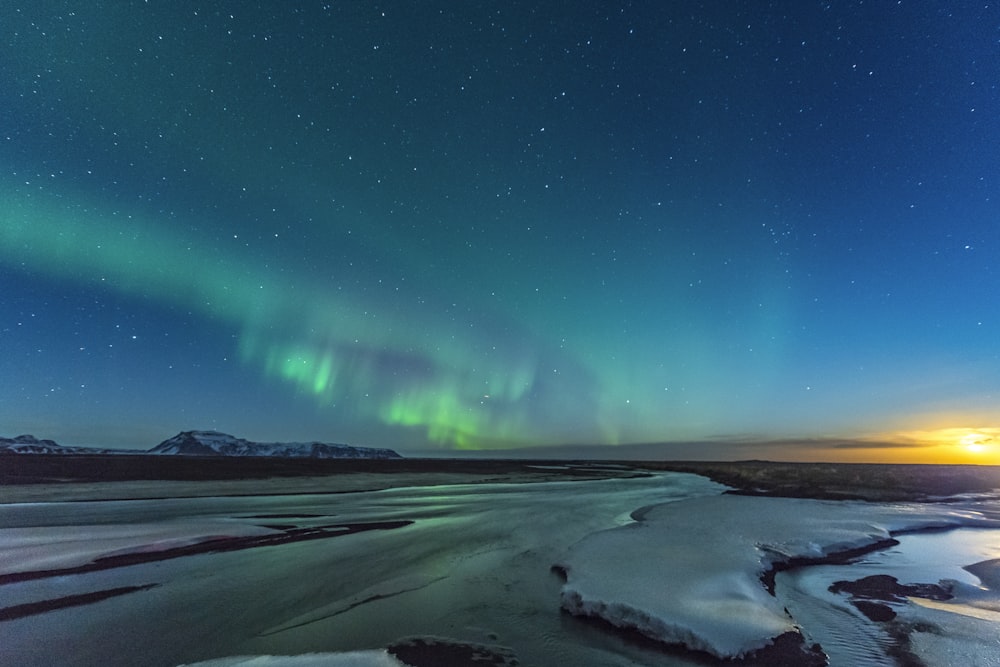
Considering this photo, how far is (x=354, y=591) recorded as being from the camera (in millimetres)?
11734

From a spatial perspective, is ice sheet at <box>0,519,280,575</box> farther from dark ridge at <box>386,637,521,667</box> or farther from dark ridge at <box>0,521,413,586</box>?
dark ridge at <box>386,637,521,667</box>

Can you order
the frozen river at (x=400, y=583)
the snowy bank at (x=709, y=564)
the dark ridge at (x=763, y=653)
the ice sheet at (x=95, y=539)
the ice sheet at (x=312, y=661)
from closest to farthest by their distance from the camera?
the ice sheet at (x=312, y=661), the dark ridge at (x=763, y=653), the frozen river at (x=400, y=583), the snowy bank at (x=709, y=564), the ice sheet at (x=95, y=539)

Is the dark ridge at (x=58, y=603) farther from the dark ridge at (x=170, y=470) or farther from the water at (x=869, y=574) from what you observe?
the dark ridge at (x=170, y=470)

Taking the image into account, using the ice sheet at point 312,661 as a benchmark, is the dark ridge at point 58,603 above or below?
below

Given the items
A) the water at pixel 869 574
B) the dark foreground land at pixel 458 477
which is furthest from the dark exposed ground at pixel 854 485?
the water at pixel 869 574

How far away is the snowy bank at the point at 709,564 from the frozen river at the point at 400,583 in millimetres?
74

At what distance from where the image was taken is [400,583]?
496 inches

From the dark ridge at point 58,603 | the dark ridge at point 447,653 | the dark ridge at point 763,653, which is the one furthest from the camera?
the dark ridge at point 58,603

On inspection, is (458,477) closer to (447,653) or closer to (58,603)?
(58,603)

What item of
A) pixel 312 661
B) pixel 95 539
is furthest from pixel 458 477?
pixel 312 661

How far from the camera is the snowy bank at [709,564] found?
8.95 metres

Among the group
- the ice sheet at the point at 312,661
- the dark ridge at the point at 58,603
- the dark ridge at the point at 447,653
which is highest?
the ice sheet at the point at 312,661

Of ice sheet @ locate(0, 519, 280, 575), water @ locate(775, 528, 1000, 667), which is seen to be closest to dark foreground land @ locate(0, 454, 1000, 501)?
water @ locate(775, 528, 1000, 667)

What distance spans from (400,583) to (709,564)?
878 cm
